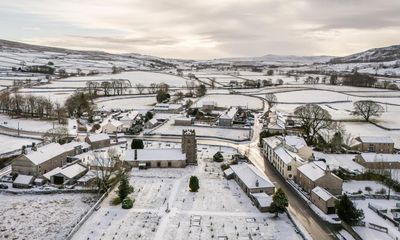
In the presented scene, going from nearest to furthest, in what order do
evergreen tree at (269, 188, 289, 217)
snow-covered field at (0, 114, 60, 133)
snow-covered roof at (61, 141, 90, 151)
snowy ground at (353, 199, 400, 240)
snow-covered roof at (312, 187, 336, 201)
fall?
snowy ground at (353, 199, 400, 240) → evergreen tree at (269, 188, 289, 217) → snow-covered roof at (312, 187, 336, 201) → snow-covered roof at (61, 141, 90, 151) → snow-covered field at (0, 114, 60, 133)

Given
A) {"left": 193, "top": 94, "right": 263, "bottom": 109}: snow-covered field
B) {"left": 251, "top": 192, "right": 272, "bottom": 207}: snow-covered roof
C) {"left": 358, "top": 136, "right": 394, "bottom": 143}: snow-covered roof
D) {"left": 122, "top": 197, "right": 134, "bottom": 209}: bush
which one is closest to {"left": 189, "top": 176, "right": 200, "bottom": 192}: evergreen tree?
A: {"left": 251, "top": 192, "right": 272, "bottom": 207}: snow-covered roof

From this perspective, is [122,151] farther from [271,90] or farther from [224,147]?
[271,90]

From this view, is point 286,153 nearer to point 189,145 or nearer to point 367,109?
point 189,145

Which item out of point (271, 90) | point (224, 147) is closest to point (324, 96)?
point (271, 90)

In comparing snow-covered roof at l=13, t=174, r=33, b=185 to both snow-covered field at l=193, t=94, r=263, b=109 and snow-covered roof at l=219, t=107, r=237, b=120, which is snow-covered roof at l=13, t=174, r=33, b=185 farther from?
snow-covered field at l=193, t=94, r=263, b=109

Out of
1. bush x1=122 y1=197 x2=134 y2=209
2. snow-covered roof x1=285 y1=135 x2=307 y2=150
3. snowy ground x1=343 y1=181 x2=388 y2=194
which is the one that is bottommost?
bush x1=122 y1=197 x2=134 y2=209

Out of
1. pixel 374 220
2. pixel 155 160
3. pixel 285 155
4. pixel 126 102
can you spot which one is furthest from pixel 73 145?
pixel 126 102
